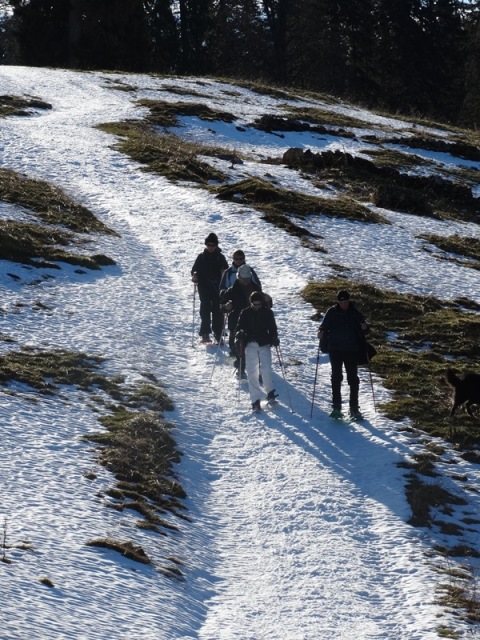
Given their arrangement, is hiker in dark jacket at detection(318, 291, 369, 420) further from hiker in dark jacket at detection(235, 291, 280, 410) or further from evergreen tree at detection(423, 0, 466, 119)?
evergreen tree at detection(423, 0, 466, 119)

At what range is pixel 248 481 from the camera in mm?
13242

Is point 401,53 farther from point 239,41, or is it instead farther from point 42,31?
point 42,31

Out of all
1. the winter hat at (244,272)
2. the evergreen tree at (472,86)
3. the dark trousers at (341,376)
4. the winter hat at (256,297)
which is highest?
the evergreen tree at (472,86)

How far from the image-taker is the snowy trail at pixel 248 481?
9.68 metres

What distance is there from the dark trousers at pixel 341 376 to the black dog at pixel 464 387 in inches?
57.8

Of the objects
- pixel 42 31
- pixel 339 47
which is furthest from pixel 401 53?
pixel 42 31

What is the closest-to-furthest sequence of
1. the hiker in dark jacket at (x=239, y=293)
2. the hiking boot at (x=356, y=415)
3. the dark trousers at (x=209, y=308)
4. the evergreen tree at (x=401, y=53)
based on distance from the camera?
the hiking boot at (x=356, y=415) < the hiker in dark jacket at (x=239, y=293) < the dark trousers at (x=209, y=308) < the evergreen tree at (x=401, y=53)

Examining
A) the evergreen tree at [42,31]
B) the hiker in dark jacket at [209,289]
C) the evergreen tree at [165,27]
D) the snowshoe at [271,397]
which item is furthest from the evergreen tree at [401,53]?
the snowshoe at [271,397]

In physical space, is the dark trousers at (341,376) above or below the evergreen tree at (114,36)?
below

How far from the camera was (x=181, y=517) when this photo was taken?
11.9m

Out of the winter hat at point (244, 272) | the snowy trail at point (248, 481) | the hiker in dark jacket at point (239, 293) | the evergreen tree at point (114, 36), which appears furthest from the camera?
the evergreen tree at point (114, 36)

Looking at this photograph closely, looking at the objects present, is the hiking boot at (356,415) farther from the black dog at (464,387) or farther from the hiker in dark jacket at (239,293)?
the hiker in dark jacket at (239,293)

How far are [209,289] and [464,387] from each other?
239 inches

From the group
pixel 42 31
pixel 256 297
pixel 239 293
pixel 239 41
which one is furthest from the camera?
pixel 239 41
